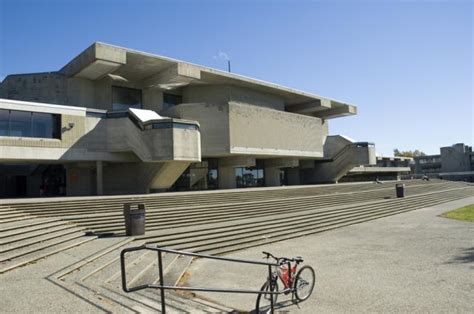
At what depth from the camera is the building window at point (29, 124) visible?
73.7ft

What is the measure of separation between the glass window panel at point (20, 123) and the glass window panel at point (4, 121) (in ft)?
0.82

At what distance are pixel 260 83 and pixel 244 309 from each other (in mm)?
33675

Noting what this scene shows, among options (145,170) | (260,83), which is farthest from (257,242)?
(260,83)

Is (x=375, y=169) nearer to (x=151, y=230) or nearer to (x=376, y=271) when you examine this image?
(x=151, y=230)

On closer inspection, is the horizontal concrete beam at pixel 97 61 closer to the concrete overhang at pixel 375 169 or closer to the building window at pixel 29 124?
the building window at pixel 29 124

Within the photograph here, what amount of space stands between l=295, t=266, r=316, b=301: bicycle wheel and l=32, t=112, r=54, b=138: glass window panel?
70.4 feet

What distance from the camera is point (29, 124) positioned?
23.4 metres

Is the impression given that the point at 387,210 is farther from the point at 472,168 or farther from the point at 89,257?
the point at 472,168

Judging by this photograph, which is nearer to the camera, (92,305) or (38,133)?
(92,305)

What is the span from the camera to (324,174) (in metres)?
47.6

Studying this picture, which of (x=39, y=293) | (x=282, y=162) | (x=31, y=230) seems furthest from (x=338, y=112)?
(x=39, y=293)

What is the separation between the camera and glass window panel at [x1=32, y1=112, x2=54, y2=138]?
2356 centimetres

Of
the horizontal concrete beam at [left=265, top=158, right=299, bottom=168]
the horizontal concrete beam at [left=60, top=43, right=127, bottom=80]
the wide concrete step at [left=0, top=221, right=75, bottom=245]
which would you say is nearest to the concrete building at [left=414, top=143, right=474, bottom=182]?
the horizontal concrete beam at [left=265, top=158, right=299, bottom=168]

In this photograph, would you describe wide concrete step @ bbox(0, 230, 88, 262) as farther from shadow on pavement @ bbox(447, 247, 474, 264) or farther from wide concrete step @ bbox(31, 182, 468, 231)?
shadow on pavement @ bbox(447, 247, 474, 264)
